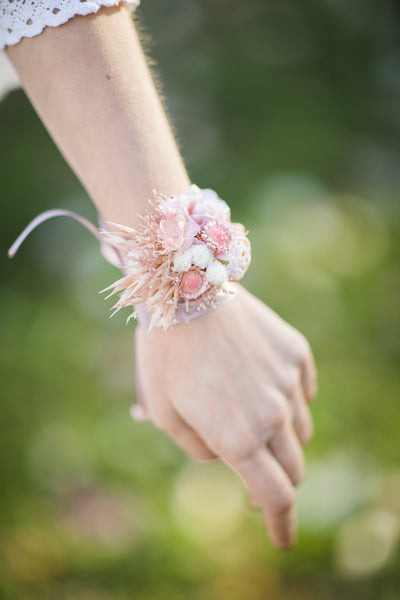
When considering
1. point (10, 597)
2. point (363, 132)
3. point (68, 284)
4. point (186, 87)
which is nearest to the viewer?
point (10, 597)

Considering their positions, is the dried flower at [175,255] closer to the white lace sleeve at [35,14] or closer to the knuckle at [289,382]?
the knuckle at [289,382]

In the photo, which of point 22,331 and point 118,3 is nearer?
point 118,3

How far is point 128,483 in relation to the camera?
1.82 meters

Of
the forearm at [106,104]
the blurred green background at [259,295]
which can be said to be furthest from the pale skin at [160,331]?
the blurred green background at [259,295]

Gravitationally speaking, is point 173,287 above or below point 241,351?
above

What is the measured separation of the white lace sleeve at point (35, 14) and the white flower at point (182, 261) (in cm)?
40

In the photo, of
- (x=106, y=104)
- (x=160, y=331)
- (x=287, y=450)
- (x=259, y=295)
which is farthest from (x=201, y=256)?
(x=259, y=295)

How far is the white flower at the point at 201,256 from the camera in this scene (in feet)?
2.60

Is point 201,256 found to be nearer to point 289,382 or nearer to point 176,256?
point 176,256

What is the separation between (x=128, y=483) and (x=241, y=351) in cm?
116

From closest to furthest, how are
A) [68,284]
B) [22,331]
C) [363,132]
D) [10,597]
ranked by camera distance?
[10,597] → [22,331] → [68,284] → [363,132]

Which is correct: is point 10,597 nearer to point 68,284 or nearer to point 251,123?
point 68,284

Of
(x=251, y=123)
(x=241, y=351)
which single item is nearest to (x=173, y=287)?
(x=241, y=351)

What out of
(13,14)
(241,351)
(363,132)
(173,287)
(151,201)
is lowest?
(363,132)
